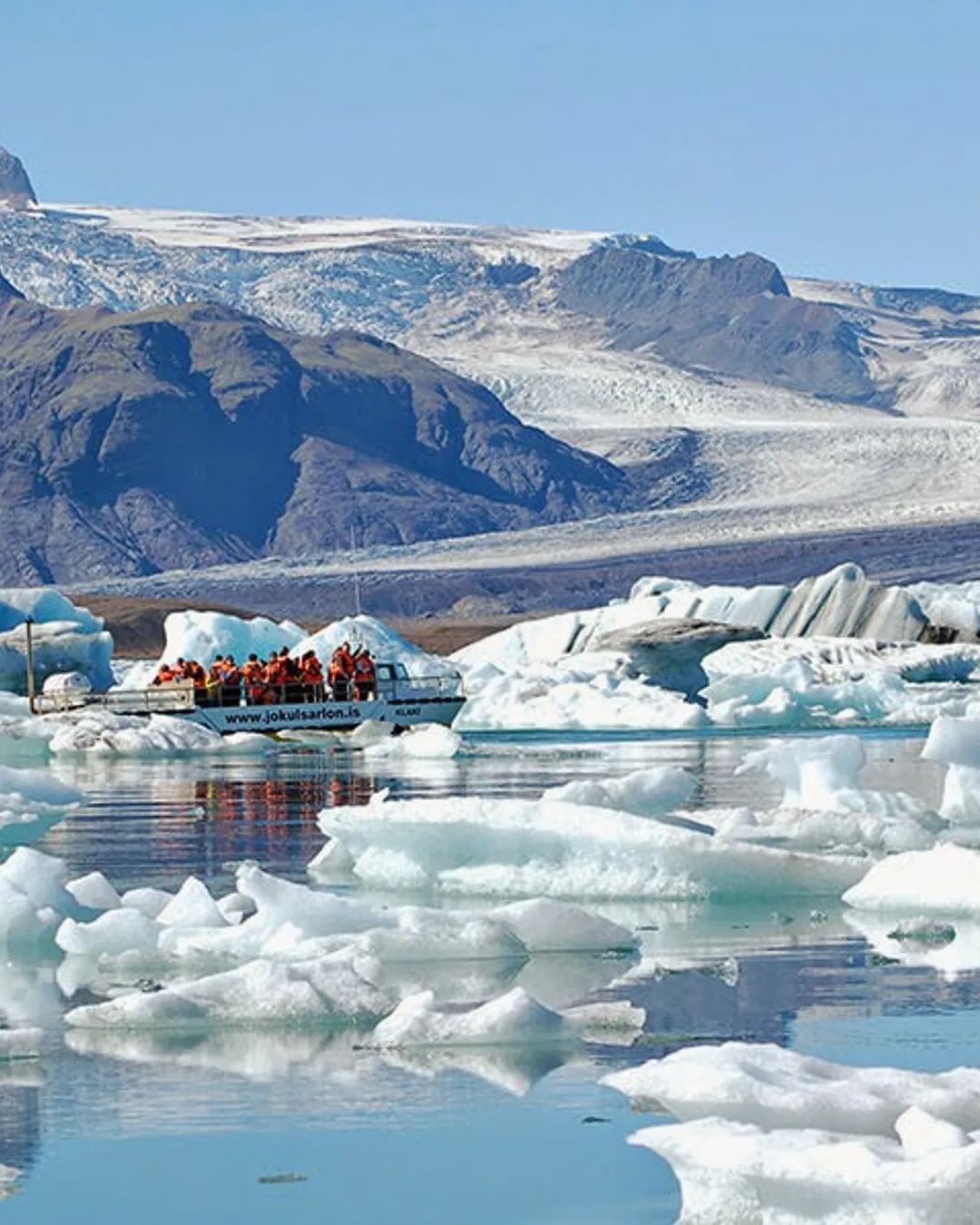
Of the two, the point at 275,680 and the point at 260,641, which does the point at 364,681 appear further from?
the point at 260,641

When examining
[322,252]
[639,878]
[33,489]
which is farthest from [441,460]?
[639,878]

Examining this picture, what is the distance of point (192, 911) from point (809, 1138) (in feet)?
12.9

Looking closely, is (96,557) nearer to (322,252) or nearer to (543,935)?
(322,252)

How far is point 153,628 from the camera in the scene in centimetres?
8038

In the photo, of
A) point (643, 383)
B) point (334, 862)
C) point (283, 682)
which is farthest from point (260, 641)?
point (643, 383)

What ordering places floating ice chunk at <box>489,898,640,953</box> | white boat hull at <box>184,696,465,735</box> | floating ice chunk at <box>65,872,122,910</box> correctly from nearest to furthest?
floating ice chunk at <box>489,898,640,953</box>
floating ice chunk at <box>65,872,122,910</box>
white boat hull at <box>184,696,465,735</box>

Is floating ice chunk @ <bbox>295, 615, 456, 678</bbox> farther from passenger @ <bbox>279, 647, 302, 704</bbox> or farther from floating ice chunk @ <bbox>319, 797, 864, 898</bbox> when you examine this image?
floating ice chunk @ <bbox>319, 797, 864, 898</bbox>

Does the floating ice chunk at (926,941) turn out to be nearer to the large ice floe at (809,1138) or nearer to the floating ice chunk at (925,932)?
the floating ice chunk at (925,932)

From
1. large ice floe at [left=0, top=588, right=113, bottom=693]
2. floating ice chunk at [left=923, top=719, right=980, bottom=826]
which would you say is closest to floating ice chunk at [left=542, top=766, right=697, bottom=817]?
floating ice chunk at [left=923, top=719, right=980, bottom=826]

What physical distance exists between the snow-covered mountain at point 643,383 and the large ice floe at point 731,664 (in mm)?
63756

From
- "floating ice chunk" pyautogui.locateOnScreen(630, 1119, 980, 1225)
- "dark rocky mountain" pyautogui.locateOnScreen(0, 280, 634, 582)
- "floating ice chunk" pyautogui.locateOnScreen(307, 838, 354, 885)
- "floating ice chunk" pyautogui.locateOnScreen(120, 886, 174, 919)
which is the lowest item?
"floating ice chunk" pyautogui.locateOnScreen(307, 838, 354, 885)

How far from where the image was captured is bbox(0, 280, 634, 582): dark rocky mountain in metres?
146

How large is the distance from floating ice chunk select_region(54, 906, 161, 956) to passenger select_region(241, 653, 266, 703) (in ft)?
66.0

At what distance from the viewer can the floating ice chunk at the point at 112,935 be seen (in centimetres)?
872
